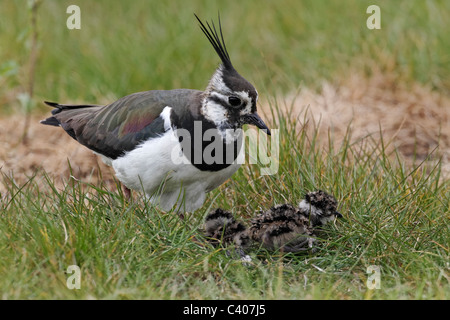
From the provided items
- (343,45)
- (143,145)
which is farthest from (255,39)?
(143,145)

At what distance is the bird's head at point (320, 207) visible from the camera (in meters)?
4.35

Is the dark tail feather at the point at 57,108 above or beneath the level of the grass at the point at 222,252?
above

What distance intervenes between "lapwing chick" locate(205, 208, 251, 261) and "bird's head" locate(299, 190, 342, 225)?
1.38 feet

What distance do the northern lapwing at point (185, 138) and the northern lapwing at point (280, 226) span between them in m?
0.28

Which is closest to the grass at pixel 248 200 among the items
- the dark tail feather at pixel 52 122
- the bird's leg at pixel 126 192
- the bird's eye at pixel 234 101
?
the bird's leg at pixel 126 192

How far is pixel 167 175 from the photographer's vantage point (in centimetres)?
445

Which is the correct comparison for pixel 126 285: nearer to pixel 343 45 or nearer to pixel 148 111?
pixel 148 111

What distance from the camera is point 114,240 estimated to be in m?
4.10

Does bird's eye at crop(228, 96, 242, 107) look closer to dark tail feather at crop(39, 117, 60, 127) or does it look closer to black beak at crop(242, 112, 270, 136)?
black beak at crop(242, 112, 270, 136)

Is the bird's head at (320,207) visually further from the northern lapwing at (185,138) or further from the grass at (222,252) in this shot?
the northern lapwing at (185,138)

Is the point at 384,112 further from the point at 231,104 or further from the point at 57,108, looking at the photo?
the point at 57,108

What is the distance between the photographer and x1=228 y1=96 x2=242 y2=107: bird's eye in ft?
14.9

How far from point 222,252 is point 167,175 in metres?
0.59
